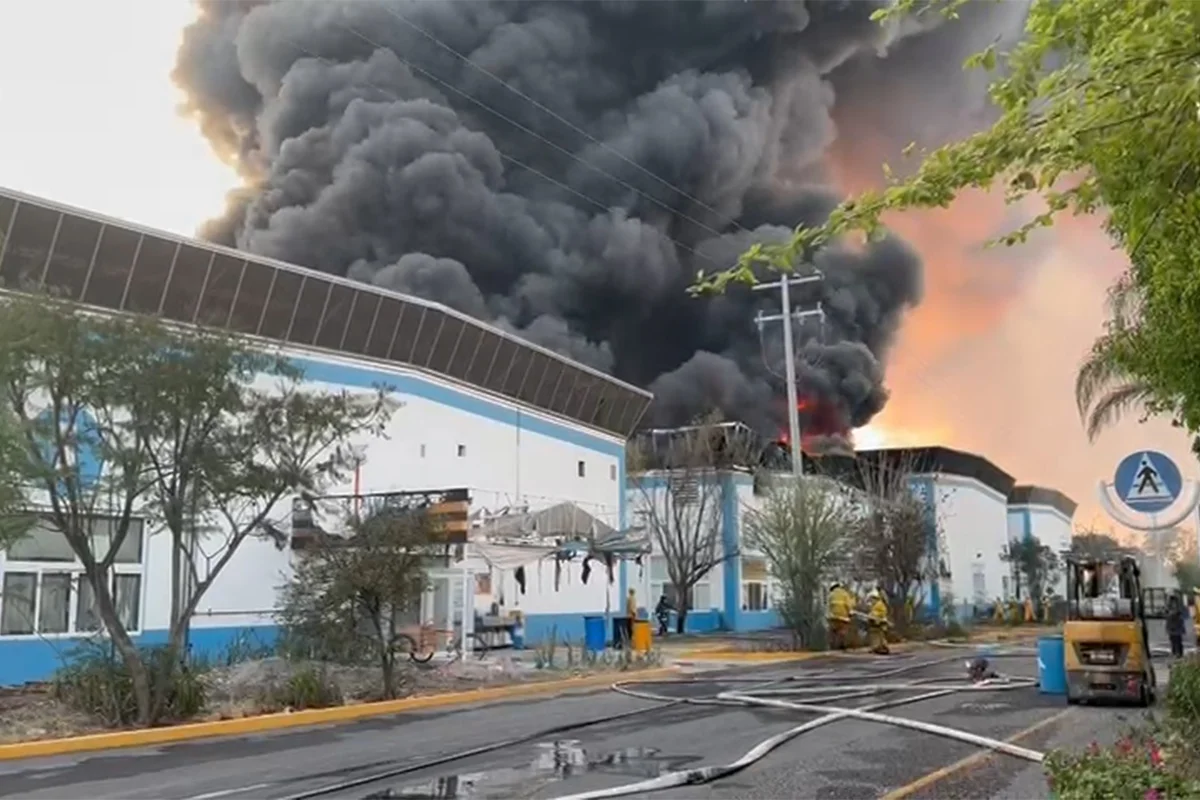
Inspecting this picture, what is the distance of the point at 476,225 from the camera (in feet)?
264

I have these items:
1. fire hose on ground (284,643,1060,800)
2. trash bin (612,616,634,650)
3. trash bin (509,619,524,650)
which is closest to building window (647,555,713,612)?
trash bin (509,619,524,650)

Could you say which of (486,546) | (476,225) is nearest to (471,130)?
(476,225)

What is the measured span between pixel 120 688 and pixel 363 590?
417cm

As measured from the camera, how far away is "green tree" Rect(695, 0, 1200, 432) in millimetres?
3891

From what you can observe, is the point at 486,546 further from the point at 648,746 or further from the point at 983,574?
the point at 983,574

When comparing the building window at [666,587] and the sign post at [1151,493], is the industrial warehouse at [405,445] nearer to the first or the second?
the building window at [666,587]

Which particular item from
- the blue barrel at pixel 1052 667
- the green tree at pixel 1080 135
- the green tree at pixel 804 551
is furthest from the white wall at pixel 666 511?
the green tree at pixel 1080 135

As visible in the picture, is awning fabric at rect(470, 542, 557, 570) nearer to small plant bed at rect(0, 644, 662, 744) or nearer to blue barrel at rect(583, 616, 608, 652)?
blue barrel at rect(583, 616, 608, 652)

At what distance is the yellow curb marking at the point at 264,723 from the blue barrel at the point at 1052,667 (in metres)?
8.70

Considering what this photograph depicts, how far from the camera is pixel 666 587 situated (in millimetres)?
47250

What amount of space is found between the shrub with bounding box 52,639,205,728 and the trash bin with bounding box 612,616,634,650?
46.8ft

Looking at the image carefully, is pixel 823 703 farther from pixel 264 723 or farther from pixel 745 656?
pixel 745 656

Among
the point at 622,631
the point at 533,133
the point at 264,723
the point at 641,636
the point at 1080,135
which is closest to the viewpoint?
the point at 1080,135

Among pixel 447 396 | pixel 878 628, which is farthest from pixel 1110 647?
pixel 447 396
